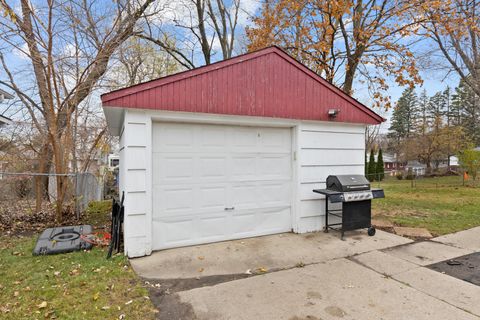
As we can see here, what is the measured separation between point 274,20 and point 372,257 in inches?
376

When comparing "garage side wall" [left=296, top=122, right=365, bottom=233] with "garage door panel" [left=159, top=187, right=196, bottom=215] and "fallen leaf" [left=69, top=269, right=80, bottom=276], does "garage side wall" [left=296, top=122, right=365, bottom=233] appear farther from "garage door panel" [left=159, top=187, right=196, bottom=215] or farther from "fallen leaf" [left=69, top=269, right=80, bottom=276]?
"fallen leaf" [left=69, top=269, right=80, bottom=276]

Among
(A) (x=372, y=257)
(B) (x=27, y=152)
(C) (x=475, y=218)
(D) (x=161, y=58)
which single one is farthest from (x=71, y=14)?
(C) (x=475, y=218)

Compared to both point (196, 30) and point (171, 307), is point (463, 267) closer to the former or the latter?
point (171, 307)

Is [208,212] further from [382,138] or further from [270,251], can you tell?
[382,138]

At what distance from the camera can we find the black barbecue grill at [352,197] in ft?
15.7

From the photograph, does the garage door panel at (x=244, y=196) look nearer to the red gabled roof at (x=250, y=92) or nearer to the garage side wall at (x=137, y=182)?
the red gabled roof at (x=250, y=92)

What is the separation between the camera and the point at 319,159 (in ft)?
17.5

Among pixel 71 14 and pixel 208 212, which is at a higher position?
pixel 71 14

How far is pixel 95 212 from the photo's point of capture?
7.29 meters

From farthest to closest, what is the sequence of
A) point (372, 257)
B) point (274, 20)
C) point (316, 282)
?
point (274, 20), point (372, 257), point (316, 282)

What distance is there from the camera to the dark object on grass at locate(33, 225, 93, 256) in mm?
4129

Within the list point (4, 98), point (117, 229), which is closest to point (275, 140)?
point (117, 229)

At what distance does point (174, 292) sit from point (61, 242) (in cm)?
252

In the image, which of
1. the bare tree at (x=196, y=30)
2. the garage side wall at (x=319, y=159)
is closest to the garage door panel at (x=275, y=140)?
the garage side wall at (x=319, y=159)
